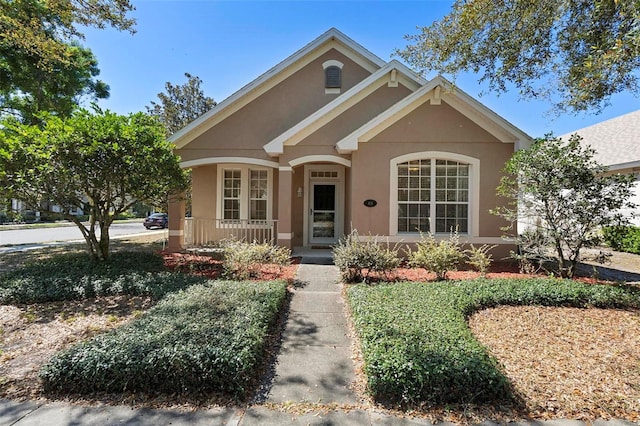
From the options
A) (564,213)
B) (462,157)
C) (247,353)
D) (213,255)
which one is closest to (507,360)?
(247,353)

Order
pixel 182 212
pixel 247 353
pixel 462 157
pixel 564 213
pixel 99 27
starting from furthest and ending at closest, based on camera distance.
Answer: pixel 182 212, pixel 462 157, pixel 99 27, pixel 564 213, pixel 247 353

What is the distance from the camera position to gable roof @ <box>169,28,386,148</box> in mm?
11344

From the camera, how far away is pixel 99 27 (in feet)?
27.7

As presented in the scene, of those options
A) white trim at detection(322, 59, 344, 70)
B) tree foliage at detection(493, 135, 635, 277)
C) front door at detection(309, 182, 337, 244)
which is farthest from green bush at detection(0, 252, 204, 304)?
white trim at detection(322, 59, 344, 70)

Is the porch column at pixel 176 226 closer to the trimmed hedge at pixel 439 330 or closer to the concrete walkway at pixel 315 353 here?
the concrete walkway at pixel 315 353

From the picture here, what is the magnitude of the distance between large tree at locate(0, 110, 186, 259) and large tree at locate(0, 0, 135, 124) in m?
2.83

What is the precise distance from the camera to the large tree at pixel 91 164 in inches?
265

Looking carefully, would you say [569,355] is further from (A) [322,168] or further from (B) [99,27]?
(B) [99,27]

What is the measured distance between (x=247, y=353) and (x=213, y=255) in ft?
23.5

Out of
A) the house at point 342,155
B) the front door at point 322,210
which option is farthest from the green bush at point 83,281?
the front door at point 322,210

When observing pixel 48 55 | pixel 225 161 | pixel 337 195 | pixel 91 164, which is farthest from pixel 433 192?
pixel 48 55

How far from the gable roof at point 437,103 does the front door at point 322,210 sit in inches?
114

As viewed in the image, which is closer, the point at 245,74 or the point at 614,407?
the point at 614,407

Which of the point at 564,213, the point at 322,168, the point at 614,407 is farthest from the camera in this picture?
the point at 322,168
